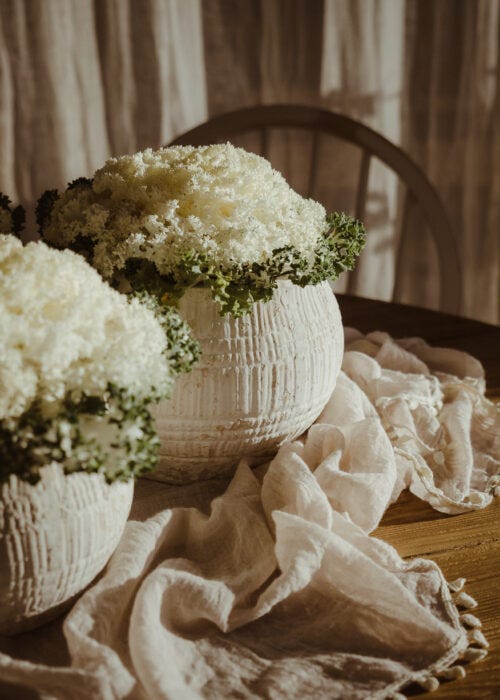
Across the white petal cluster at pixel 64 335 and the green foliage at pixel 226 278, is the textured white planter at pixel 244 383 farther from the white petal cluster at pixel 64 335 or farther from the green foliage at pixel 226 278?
the white petal cluster at pixel 64 335

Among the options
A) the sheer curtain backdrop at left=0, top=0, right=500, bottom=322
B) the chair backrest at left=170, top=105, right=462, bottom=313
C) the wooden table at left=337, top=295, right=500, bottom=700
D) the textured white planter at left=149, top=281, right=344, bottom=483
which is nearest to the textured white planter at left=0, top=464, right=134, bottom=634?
the textured white planter at left=149, top=281, right=344, bottom=483

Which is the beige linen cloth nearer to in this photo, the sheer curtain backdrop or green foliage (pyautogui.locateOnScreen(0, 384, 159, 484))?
green foliage (pyautogui.locateOnScreen(0, 384, 159, 484))

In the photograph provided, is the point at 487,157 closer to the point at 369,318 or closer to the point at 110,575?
the point at 369,318

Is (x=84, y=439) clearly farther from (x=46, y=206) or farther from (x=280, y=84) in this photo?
(x=280, y=84)

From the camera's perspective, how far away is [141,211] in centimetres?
100

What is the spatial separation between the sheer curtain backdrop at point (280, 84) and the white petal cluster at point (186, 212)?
1.55m

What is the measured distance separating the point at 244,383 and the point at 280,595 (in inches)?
10.3

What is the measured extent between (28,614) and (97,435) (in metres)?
0.22

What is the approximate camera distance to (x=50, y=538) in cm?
74

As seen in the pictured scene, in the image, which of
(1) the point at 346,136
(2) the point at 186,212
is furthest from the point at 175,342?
(1) the point at 346,136

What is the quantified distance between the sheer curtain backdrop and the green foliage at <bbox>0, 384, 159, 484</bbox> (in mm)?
1987

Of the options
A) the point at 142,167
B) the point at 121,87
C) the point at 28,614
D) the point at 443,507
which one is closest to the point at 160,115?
the point at 121,87

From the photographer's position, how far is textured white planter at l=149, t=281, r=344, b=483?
38.4 inches

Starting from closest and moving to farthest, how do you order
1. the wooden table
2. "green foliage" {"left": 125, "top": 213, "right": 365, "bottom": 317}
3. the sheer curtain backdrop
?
1. the wooden table
2. "green foliage" {"left": 125, "top": 213, "right": 365, "bottom": 317}
3. the sheer curtain backdrop
